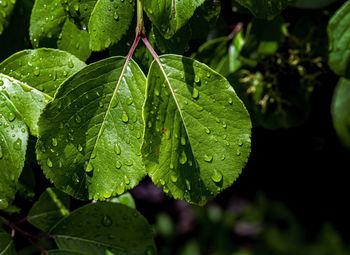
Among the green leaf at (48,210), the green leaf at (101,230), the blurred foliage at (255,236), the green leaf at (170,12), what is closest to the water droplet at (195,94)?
the green leaf at (170,12)

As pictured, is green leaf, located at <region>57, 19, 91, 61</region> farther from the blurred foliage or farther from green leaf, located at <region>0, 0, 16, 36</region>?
the blurred foliage

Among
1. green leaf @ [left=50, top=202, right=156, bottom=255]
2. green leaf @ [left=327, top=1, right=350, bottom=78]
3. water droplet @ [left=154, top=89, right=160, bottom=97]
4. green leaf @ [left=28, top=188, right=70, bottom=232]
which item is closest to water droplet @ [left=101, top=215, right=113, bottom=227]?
green leaf @ [left=50, top=202, right=156, bottom=255]

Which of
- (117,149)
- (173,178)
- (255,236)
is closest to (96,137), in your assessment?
(117,149)

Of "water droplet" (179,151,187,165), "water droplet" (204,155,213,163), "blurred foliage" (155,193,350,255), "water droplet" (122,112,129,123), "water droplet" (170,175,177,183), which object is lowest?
"blurred foliage" (155,193,350,255)

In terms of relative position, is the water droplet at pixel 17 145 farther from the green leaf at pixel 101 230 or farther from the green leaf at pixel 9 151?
the green leaf at pixel 101 230

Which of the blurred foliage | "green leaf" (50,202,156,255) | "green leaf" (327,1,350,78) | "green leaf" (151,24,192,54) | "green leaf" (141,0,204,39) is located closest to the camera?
"green leaf" (141,0,204,39)

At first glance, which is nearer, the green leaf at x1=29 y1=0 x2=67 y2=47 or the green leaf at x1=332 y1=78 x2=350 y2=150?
the green leaf at x1=29 y1=0 x2=67 y2=47

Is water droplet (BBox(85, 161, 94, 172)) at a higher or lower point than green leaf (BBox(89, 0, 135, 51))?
lower
